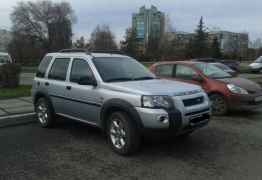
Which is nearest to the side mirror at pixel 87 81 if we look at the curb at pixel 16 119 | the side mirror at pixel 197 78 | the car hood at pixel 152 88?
the car hood at pixel 152 88

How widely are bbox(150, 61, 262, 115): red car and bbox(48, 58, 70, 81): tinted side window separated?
3739mm

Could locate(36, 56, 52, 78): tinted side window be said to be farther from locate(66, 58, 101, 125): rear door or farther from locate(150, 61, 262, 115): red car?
locate(150, 61, 262, 115): red car

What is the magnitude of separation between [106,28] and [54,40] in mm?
18025

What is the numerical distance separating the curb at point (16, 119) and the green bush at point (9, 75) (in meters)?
5.60

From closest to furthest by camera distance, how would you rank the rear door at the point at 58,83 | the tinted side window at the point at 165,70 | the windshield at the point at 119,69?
the windshield at the point at 119,69 → the rear door at the point at 58,83 → the tinted side window at the point at 165,70

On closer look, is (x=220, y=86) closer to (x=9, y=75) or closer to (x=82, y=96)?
(x=82, y=96)

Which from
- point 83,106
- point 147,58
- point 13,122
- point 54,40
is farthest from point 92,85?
point 54,40

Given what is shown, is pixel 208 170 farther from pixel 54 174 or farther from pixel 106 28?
pixel 106 28

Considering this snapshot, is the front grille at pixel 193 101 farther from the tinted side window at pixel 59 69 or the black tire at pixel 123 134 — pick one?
the tinted side window at pixel 59 69

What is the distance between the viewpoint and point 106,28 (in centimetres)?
7175

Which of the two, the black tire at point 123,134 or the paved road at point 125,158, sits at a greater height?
the black tire at point 123,134

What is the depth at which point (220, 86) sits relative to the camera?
24.8ft

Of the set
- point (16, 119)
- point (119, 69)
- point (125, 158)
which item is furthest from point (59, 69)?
point (125, 158)

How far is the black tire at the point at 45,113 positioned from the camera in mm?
6270
